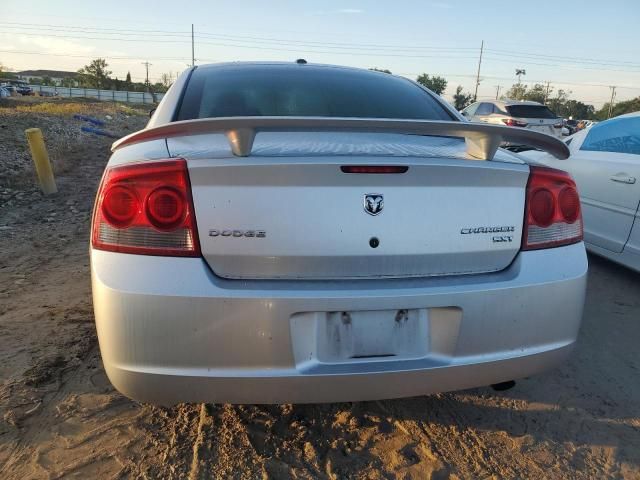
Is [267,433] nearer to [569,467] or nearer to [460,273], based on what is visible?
[460,273]

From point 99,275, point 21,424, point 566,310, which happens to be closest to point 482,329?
point 566,310

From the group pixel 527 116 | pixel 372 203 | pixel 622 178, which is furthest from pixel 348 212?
pixel 527 116

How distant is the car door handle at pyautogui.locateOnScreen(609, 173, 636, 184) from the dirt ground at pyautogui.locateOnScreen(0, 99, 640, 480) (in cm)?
147

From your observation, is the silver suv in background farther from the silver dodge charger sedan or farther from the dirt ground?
the silver dodge charger sedan

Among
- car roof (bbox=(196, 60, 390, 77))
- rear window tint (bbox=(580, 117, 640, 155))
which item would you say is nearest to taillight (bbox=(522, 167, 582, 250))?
car roof (bbox=(196, 60, 390, 77))

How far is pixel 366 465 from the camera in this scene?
2.00 metres

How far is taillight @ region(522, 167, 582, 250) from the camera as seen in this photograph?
1.91 metres

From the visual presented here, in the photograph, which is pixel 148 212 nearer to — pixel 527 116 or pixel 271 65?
pixel 271 65

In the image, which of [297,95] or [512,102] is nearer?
[297,95]

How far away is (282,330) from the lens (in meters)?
1.65

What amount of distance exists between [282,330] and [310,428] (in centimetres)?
78

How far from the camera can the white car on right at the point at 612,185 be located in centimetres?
403

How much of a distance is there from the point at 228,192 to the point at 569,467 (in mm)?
1729

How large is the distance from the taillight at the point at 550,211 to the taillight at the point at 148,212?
1.24m
